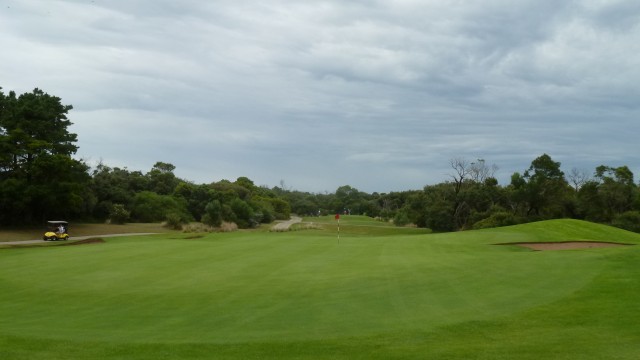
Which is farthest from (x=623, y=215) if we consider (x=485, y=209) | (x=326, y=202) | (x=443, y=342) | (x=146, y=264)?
(x=326, y=202)

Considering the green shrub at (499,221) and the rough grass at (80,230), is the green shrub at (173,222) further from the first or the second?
the green shrub at (499,221)

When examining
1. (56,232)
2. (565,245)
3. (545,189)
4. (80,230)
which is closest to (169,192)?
(80,230)

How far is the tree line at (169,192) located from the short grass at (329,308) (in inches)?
1551

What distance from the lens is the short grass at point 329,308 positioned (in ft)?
30.3

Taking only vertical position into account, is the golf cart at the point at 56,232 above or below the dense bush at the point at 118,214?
below

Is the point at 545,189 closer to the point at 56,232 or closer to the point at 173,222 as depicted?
the point at 173,222

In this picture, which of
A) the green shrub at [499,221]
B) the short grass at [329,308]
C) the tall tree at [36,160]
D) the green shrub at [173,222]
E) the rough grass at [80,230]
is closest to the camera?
the short grass at [329,308]

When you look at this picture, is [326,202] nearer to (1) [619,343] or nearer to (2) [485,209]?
(2) [485,209]

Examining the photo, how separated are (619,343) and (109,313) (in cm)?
1062

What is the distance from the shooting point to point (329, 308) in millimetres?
12648

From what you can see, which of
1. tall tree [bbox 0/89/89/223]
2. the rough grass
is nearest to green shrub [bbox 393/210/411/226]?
the rough grass

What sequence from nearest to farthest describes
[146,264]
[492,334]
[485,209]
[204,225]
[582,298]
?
[492,334] → [582,298] → [146,264] → [204,225] → [485,209]

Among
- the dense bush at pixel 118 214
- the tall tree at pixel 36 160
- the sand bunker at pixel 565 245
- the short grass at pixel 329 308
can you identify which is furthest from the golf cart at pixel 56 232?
the sand bunker at pixel 565 245

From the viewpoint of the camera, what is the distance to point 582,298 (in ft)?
40.7
